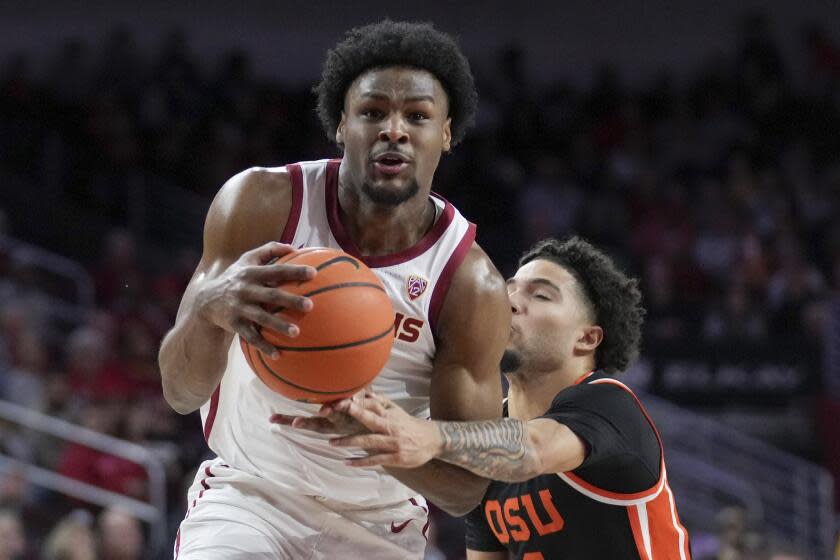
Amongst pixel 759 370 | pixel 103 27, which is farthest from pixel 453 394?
pixel 103 27

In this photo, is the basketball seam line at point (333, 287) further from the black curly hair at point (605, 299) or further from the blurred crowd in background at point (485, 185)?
the blurred crowd in background at point (485, 185)

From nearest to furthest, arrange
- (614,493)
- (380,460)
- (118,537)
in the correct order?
(380,460)
(614,493)
(118,537)

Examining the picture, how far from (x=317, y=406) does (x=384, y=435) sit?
0.63 meters

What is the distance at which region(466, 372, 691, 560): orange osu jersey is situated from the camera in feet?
12.1

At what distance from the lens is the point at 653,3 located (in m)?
13.1

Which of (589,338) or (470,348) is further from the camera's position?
(589,338)

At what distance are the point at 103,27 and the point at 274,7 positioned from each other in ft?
5.81

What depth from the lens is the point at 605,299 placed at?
14.5 feet

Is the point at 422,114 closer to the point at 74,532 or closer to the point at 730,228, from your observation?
the point at 74,532

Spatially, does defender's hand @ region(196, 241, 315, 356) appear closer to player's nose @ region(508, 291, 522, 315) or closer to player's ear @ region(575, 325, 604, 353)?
player's nose @ region(508, 291, 522, 315)

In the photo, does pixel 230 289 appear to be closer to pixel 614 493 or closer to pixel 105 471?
pixel 614 493

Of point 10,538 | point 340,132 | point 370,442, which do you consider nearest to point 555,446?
point 370,442

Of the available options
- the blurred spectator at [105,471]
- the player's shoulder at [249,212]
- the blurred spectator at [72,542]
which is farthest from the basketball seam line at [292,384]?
the blurred spectator at [105,471]

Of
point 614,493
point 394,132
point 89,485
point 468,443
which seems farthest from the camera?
point 89,485
